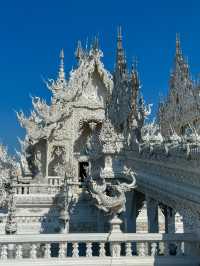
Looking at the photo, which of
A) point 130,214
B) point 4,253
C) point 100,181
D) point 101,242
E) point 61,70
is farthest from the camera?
point 61,70

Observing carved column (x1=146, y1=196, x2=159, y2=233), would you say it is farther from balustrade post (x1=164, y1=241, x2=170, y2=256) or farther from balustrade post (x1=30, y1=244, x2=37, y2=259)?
balustrade post (x1=30, y1=244, x2=37, y2=259)

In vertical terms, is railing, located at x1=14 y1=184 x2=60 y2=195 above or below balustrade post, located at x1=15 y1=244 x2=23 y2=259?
above

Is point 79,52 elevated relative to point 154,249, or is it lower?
elevated

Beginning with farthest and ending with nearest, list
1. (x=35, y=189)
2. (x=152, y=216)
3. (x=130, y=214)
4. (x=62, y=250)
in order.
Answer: (x=35, y=189) → (x=130, y=214) → (x=152, y=216) → (x=62, y=250)

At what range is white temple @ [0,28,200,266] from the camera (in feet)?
21.9

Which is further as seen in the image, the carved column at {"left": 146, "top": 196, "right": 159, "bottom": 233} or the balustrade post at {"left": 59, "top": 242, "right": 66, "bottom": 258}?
the carved column at {"left": 146, "top": 196, "right": 159, "bottom": 233}

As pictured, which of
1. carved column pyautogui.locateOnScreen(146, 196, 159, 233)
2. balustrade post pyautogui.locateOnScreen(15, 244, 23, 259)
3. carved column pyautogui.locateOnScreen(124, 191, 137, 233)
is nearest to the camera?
balustrade post pyautogui.locateOnScreen(15, 244, 23, 259)

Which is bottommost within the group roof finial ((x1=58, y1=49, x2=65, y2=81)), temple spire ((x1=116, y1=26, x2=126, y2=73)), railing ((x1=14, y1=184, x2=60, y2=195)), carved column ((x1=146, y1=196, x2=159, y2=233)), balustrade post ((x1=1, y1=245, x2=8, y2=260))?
balustrade post ((x1=1, y1=245, x2=8, y2=260))

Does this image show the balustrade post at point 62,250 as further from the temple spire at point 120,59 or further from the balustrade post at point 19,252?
the temple spire at point 120,59

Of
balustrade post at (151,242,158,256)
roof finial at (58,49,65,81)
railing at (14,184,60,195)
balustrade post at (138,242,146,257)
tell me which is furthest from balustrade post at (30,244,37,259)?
roof finial at (58,49,65,81)

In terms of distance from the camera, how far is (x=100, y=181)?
1524 centimetres

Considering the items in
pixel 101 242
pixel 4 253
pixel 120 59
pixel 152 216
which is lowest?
pixel 4 253

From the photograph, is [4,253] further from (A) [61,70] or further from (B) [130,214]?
(A) [61,70]

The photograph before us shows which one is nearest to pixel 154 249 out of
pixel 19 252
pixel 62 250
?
pixel 62 250
